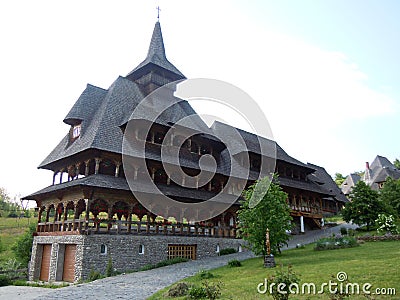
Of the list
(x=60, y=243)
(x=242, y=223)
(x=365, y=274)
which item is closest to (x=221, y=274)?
(x=242, y=223)

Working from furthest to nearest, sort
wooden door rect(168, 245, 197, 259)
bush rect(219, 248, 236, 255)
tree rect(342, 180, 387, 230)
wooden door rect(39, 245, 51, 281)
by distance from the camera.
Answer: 1. tree rect(342, 180, 387, 230)
2. bush rect(219, 248, 236, 255)
3. wooden door rect(168, 245, 197, 259)
4. wooden door rect(39, 245, 51, 281)

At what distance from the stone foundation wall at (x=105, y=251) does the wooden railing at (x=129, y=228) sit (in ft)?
1.03

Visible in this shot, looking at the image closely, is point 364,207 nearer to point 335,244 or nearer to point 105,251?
point 335,244

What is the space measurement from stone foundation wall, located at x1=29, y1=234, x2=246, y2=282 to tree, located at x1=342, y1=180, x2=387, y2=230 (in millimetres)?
13518

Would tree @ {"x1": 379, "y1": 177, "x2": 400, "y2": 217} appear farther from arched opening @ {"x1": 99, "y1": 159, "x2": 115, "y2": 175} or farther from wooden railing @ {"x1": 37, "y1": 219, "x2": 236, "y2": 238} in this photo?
arched opening @ {"x1": 99, "y1": 159, "x2": 115, "y2": 175}

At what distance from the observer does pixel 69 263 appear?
18.3 metres

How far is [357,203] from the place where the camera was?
1108 inches

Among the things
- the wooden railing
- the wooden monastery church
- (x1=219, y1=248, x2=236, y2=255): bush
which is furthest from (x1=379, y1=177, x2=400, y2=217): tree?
(x1=219, y1=248, x2=236, y2=255): bush

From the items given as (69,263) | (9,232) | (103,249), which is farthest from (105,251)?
(9,232)

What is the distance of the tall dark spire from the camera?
2785 cm

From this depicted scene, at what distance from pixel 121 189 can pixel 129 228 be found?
2.47 meters

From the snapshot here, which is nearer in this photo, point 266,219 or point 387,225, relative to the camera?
point 266,219

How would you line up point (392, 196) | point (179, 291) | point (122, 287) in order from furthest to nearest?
1. point (392, 196)
2. point (122, 287)
3. point (179, 291)

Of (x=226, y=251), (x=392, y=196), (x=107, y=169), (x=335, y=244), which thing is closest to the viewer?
(x=335, y=244)
